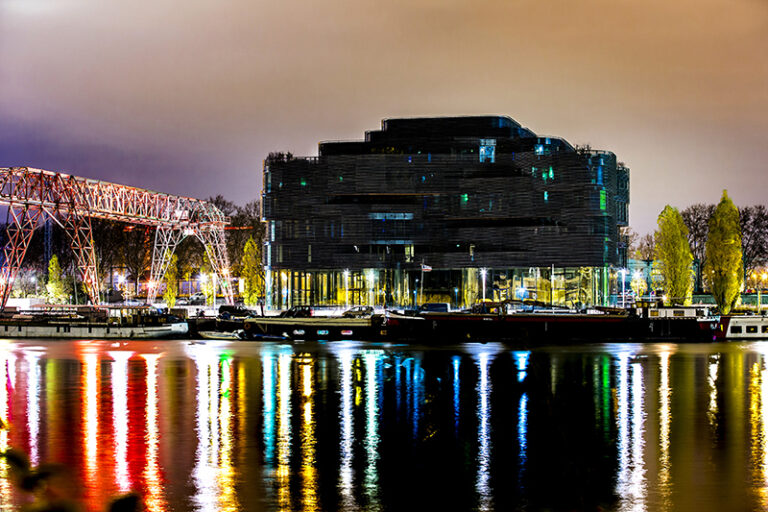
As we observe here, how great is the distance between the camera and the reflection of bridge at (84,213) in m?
84.0

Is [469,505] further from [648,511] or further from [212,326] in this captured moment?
[212,326]

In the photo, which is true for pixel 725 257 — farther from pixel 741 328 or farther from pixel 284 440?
pixel 284 440

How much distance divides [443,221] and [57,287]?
166 feet

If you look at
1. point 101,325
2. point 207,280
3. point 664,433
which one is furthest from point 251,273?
point 664,433

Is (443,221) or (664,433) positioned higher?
(443,221)

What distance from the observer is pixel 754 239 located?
13000cm

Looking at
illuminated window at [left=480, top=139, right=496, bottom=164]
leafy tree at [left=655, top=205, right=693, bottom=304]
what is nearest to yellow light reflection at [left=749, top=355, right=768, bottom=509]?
leafy tree at [left=655, top=205, right=693, bottom=304]

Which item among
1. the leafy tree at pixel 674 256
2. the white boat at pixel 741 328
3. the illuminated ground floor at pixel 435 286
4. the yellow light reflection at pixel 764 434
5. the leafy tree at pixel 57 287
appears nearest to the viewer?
the yellow light reflection at pixel 764 434

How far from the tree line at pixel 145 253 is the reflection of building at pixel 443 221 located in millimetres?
18263

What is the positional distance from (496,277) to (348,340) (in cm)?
4356

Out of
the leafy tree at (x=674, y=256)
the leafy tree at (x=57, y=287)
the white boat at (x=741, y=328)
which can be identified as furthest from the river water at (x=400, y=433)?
the leafy tree at (x=57, y=287)

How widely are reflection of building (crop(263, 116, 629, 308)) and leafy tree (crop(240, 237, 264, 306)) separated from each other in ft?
47.6

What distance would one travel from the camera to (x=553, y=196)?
10325 cm

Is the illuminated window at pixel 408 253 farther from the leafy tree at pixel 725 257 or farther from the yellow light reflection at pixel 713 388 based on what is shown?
the yellow light reflection at pixel 713 388
